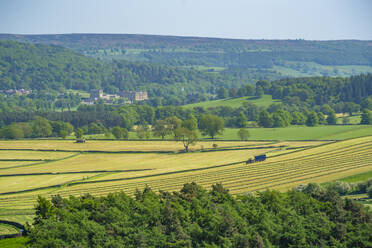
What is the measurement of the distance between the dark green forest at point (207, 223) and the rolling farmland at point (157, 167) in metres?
19.3

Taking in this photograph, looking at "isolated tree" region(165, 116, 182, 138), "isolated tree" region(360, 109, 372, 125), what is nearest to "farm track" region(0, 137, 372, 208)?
"isolated tree" region(165, 116, 182, 138)

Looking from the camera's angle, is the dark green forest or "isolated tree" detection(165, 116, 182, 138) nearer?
the dark green forest

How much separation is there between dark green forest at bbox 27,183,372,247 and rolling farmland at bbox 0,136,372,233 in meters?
19.3

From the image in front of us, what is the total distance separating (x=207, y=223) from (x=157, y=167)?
6526 cm

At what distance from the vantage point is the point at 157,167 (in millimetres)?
126250

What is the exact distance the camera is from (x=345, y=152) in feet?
404

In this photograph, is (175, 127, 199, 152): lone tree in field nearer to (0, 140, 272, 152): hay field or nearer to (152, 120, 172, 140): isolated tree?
(0, 140, 272, 152): hay field

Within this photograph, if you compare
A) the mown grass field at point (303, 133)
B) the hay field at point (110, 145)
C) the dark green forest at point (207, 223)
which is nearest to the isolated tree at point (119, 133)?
the mown grass field at point (303, 133)

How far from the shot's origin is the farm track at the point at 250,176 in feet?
321

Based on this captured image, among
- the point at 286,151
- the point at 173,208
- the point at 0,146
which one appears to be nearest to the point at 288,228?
the point at 173,208

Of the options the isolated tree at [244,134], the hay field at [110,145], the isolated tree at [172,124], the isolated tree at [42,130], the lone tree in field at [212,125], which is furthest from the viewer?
the isolated tree at [42,130]

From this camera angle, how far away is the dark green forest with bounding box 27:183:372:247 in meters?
57.7

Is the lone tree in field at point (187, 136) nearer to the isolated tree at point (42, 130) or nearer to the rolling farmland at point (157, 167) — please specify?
the rolling farmland at point (157, 167)

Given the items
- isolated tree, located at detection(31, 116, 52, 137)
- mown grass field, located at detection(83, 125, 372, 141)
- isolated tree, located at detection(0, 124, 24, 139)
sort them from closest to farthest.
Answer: mown grass field, located at detection(83, 125, 372, 141) < isolated tree, located at detection(0, 124, 24, 139) < isolated tree, located at detection(31, 116, 52, 137)
